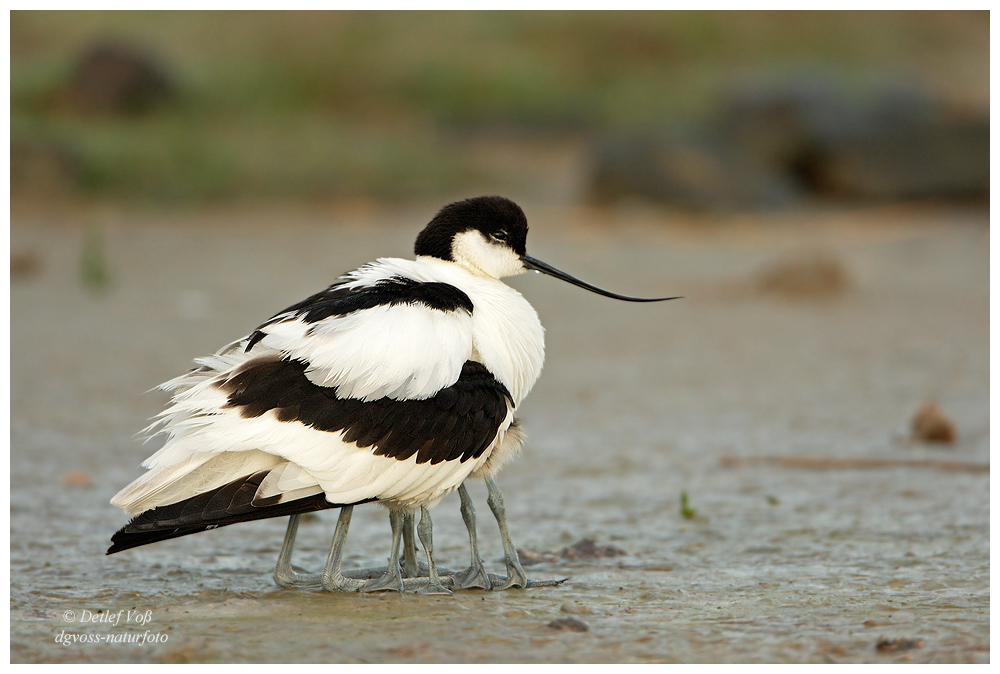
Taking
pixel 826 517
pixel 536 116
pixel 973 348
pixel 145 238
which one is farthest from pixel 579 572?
pixel 536 116

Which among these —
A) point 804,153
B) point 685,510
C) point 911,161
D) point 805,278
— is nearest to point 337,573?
point 685,510

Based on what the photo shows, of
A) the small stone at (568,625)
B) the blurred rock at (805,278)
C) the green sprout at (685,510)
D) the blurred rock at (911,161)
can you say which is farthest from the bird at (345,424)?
the blurred rock at (911,161)

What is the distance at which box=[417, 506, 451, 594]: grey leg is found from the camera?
133 inches

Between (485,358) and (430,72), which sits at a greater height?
(430,72)

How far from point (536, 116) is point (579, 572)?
1503 cm

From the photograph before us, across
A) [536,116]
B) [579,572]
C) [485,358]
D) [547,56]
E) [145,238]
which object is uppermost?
[547,56]

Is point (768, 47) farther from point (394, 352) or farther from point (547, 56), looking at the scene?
point (394, 352)

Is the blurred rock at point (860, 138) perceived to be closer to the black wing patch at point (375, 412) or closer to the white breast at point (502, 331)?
the white breast at point (502, 331)

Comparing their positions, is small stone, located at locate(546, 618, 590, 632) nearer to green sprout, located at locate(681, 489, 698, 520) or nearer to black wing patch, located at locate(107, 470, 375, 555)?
black wing patch, located at locate(107, 470, 375, 555)

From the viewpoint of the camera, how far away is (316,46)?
19.0 m

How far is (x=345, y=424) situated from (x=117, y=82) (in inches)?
515

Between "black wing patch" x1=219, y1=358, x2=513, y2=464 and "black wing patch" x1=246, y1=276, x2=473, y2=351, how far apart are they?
0.17 metres

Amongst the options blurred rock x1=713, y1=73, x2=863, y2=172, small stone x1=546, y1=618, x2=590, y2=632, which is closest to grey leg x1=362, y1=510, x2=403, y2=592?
small stone x1=546, y1=618, x2=590, y2=632

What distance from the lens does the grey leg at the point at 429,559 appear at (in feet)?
11.1
